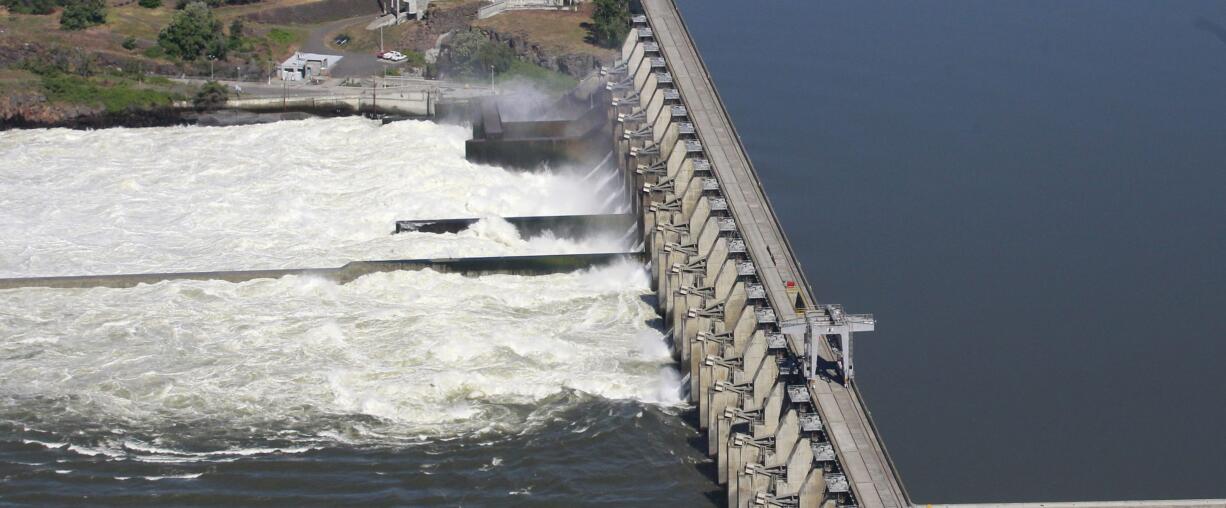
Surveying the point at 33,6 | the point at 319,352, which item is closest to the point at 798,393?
the point at 319,352

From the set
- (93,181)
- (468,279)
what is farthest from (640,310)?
(93,181)

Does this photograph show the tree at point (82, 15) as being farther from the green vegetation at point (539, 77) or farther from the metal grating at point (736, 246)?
the metal grating at point (736, 246)

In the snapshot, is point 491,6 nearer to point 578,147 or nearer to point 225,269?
point 578,147

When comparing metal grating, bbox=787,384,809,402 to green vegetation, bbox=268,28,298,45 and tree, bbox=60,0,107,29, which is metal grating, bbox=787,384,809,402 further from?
tree, bbox=60,0,107,29

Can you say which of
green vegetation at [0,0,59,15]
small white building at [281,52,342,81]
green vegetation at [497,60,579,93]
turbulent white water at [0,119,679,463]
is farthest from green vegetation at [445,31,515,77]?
green vegetation at [0,0,59,15]

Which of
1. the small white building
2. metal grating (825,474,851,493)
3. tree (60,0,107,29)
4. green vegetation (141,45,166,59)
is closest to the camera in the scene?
metal grating (825,474,851,493)
